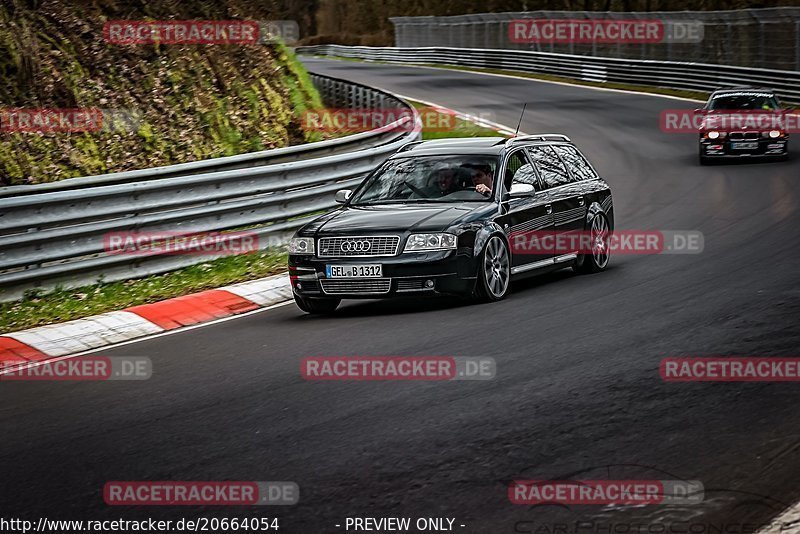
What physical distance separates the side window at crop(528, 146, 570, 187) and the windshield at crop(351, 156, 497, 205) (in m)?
0.83

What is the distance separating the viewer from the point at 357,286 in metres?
10.7

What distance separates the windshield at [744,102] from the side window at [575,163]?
12.2 m

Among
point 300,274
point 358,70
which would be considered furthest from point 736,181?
point 358,70

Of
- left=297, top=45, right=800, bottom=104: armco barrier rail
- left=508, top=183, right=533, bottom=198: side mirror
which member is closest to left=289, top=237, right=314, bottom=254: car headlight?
left=508, top=183, right=533, bottom=198: side mirror

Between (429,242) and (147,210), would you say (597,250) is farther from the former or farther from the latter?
(147,210)

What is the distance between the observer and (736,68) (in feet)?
125

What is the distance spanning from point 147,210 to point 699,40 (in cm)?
3624

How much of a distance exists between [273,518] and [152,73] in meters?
13.7

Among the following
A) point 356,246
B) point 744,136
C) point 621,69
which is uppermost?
point 356,246

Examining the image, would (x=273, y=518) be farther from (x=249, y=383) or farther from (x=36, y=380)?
(x=36, y=380)

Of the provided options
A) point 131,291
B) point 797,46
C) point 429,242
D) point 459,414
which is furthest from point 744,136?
point 459,414

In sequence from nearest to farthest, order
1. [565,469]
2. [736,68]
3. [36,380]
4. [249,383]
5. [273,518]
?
[273,518], [565,469], [249,383], [36,380], [736,68]

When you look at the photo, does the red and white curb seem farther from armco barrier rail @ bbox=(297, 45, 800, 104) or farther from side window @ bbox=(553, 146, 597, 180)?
armco barrier rail @ bbox=(297, 45, 800, 104)

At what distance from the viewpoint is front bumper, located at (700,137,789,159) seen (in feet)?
79.0
